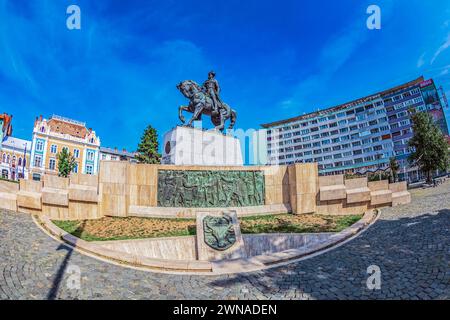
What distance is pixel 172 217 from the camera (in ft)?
46.8

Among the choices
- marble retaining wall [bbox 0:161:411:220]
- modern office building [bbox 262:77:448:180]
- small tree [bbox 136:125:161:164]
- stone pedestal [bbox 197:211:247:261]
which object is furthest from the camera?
modern office building [bbox 262:77:448:180]

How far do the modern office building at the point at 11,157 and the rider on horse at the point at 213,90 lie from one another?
56.6 m

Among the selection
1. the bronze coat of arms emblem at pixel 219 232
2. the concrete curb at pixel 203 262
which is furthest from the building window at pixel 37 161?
the bronze coat of arms emblem at pixel 219 232

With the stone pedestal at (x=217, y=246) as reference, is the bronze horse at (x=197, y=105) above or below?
above

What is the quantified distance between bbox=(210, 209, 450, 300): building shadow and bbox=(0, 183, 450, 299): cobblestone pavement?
0.01 meters

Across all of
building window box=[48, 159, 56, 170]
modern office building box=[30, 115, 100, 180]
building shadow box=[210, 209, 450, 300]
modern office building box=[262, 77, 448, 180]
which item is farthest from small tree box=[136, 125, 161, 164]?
modern office building box=[262, 77, 448, 180]

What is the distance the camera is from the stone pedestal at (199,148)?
18.6 meters

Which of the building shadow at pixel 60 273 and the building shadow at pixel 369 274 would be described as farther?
the building shadow at pixel 369 274

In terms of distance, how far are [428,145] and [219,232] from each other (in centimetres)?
3200

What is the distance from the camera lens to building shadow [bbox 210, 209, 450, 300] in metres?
5.60

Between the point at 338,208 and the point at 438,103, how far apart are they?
256ft

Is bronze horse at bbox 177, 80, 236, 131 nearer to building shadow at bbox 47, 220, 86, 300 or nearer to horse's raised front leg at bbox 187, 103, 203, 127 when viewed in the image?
horse's raised front leg at bbox 187, 103, 203, 127

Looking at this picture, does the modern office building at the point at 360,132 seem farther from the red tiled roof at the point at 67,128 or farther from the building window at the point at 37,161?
the building window at the point at 37,161

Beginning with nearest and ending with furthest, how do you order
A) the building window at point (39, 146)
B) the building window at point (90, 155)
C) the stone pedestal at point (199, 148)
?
the stone pedestal at point (199, 148) < the building window at point (39, 146) < the building window at point (90, 155)
